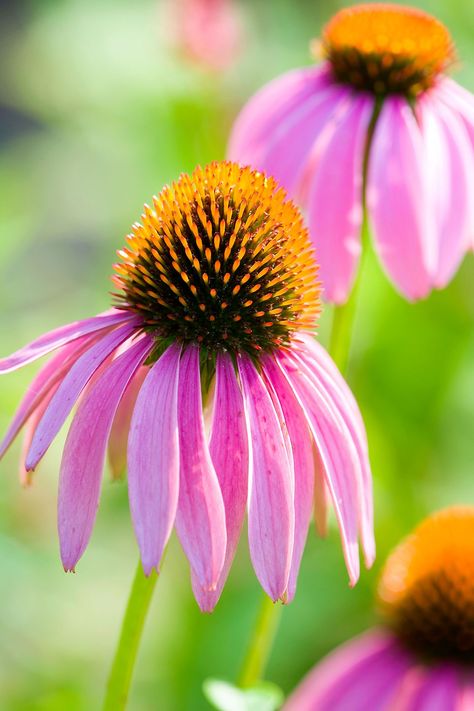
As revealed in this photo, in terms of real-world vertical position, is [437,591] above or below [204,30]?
below

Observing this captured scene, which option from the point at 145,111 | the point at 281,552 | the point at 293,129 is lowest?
the point at 281,552

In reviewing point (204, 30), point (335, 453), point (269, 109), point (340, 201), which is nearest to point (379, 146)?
point (340, 201)

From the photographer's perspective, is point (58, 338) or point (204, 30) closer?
point (58, 338)

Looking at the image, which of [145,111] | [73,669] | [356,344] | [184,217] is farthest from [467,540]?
[145,111]

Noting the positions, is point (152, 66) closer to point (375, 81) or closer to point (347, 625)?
point (347, 625)

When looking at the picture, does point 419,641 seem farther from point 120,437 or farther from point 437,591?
point 120,437

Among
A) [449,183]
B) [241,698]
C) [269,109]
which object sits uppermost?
[269,109]

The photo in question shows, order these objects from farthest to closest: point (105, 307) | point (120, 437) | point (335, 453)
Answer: point (105, 307), point (120, 437), point (335, 453)
